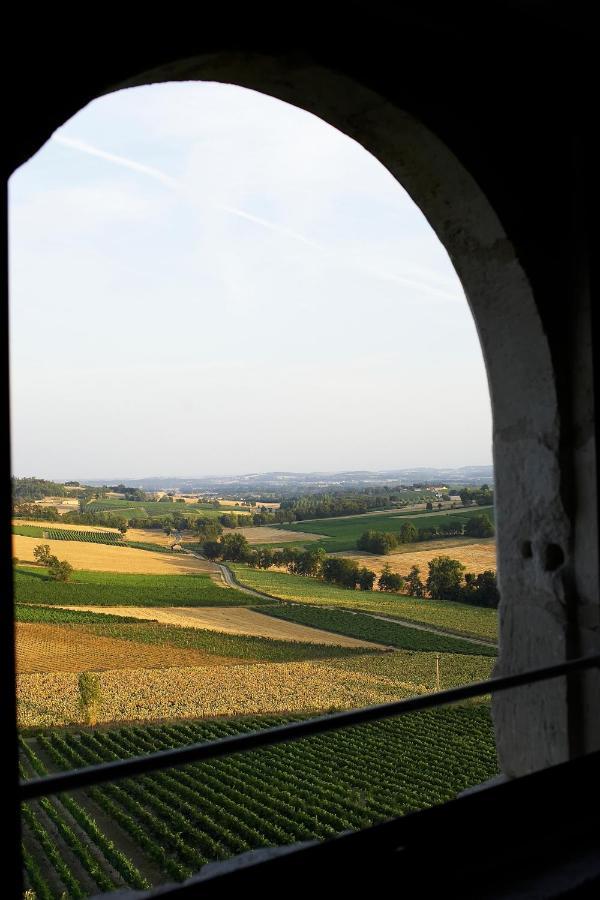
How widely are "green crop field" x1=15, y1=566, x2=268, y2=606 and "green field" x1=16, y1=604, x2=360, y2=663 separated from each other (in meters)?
1.58

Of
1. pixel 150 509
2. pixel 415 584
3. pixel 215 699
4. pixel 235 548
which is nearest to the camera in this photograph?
pixel 215 699

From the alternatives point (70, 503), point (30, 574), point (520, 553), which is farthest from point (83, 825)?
point (70, 503)

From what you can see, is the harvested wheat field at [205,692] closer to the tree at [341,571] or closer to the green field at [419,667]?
the green field at [419,667]

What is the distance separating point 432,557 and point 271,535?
48.0ft

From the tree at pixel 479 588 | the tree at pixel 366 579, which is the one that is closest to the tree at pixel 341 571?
the tree at pixel 366 579

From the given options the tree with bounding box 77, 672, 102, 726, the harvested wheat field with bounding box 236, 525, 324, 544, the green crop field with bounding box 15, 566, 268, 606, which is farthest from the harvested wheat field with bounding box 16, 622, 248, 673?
the harvested wheat field with bounding box 236, 525, 324, 544

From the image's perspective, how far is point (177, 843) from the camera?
17312 mm

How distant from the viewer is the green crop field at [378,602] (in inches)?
1494

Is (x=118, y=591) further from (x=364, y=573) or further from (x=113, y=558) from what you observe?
(x=364, y=573)

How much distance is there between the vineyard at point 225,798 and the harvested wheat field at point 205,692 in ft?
10.6

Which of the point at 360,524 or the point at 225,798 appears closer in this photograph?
the point at 225,798

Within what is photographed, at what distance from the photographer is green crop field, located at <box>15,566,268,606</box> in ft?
132

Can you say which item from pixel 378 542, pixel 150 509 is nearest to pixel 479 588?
pixel 378 542

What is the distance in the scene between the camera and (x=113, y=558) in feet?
150
